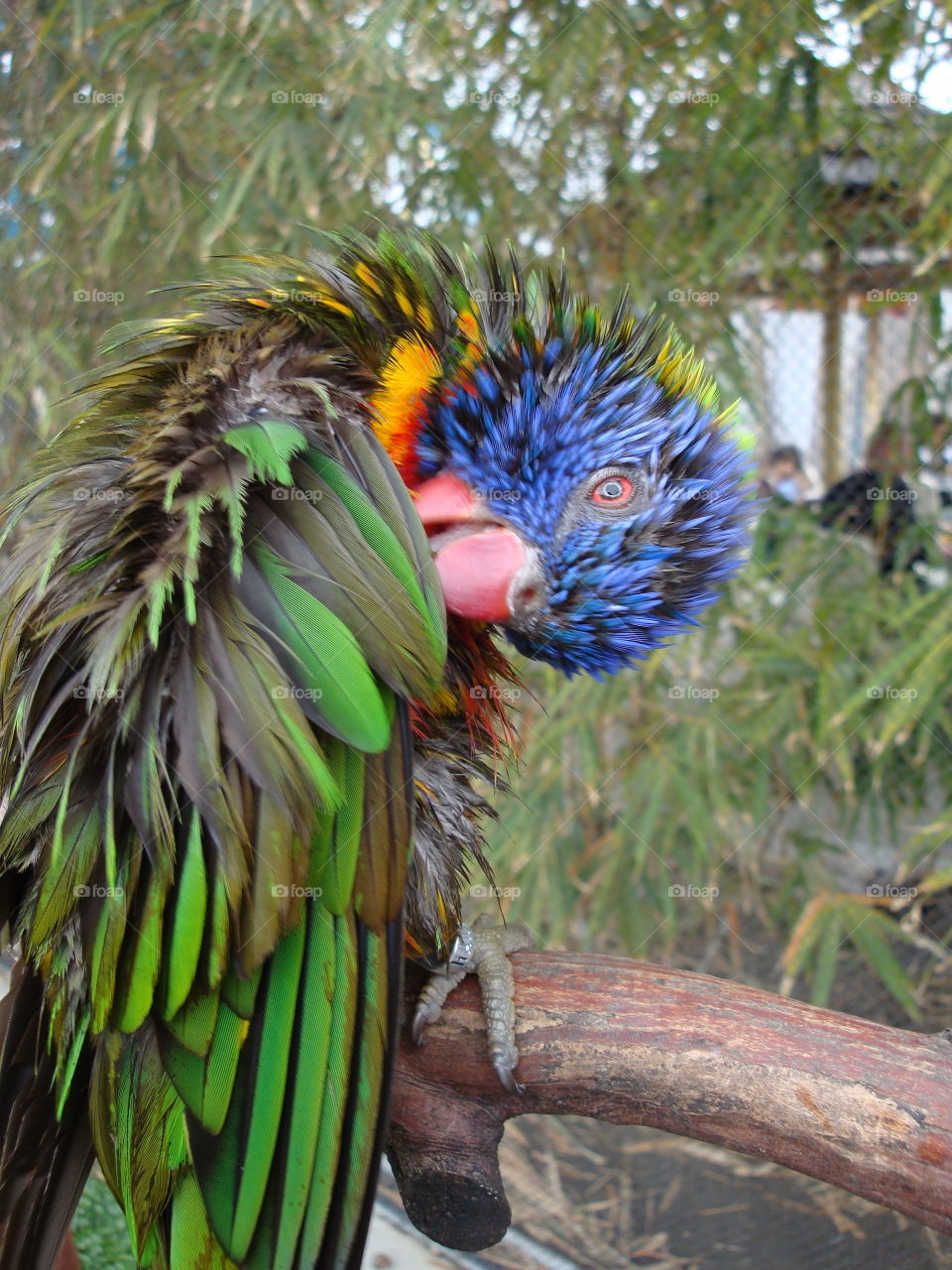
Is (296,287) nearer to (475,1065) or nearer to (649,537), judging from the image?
(649,537)

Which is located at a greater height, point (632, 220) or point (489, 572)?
point (632, 220)

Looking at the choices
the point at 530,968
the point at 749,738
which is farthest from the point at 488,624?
the point at 749,738

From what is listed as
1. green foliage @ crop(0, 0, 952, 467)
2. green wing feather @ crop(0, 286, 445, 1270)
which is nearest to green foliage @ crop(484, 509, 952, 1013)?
green foliage @ crop(0, 0, 952, 467)

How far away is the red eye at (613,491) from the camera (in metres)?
1.18

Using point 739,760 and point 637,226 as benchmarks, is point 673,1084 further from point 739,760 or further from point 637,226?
point 637,226

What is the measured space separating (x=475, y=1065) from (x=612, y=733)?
169cm

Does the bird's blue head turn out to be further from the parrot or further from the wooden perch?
the wooden perch

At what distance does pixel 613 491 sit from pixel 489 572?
19 centimetres

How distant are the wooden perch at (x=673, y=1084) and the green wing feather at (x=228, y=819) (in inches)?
8.6

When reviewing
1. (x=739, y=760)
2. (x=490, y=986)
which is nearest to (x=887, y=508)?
(x=739, y=760)

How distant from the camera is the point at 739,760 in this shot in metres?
2.68

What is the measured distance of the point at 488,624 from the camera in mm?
1302

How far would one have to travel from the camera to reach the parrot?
3.12 ft

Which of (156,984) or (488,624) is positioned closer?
(156,984)
